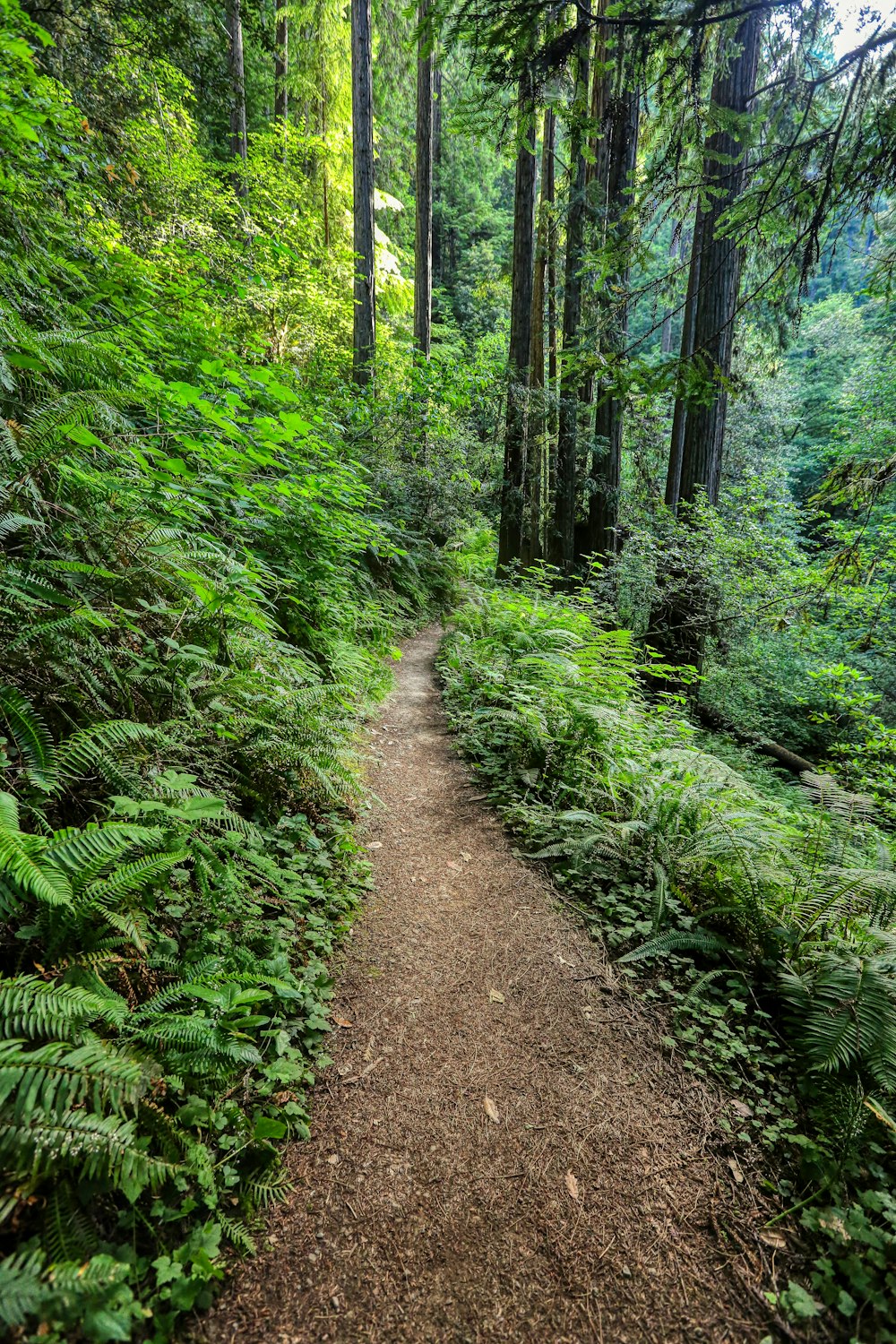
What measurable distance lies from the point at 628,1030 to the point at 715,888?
939 millimetres

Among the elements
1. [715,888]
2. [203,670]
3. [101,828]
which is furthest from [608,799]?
[101,828]

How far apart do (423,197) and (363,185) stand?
2523 millimetres

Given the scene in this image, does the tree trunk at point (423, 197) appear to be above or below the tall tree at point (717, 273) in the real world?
above

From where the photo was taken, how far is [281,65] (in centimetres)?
1541

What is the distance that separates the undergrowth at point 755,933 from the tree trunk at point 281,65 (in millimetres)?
17010

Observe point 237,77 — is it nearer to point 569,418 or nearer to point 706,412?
point 569,418

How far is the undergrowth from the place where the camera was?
183 centimetres

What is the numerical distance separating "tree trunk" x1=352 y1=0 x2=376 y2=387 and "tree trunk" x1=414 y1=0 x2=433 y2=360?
1274 mm

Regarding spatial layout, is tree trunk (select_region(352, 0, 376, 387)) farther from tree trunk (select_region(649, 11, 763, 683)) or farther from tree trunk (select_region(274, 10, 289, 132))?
tree trunk (select_region(649, 11, 763, 683))

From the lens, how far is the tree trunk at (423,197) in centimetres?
1160

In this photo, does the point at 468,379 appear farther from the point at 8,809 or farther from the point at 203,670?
the point at 8,809

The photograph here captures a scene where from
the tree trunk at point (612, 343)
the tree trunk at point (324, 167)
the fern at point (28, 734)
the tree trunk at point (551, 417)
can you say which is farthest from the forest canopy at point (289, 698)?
the tree trunk at point (324, 167)

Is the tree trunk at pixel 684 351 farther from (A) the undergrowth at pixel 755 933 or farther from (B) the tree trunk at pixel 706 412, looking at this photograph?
(A) the undergrowth at pixel 755 933

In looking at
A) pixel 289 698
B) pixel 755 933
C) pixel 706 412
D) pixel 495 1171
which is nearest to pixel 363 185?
pixel 706 412
